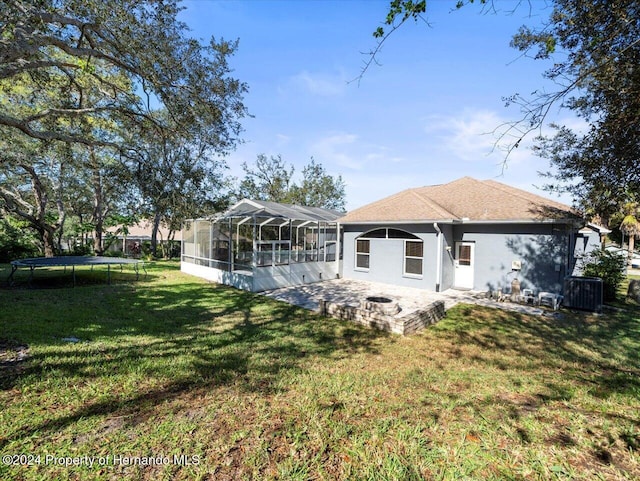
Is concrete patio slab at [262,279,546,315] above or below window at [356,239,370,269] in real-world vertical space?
below

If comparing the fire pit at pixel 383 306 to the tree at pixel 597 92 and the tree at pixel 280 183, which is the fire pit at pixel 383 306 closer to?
the tree at pixel 597 92

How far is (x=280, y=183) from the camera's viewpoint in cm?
3086

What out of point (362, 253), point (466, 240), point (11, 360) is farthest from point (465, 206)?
point (11, 360)

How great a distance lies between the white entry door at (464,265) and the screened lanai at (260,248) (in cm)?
536

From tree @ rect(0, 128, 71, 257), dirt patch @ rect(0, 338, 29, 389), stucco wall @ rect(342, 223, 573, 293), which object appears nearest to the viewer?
dirt patch @ rect(0, 338, 29, 389)

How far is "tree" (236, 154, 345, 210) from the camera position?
1204 inches

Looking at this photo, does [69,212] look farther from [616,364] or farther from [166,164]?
[616,364]

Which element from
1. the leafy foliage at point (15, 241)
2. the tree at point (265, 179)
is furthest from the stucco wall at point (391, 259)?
the leafy foliage at point (15, 241)

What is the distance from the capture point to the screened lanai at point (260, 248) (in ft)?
37.2

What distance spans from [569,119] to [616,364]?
571cm

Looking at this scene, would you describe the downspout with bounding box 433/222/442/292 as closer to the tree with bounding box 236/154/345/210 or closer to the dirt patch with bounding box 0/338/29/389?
the dirt patch with bounding box 0/338/29/389

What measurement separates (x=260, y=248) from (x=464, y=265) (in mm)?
8412

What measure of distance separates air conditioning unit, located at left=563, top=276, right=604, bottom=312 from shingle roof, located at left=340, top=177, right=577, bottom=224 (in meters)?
2.08

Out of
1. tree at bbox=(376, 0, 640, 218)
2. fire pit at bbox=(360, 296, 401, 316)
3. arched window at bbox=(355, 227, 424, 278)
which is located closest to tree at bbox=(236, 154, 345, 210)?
arched window at bbox=(355, 227, 424, 278)
